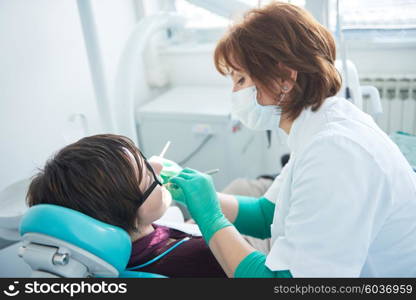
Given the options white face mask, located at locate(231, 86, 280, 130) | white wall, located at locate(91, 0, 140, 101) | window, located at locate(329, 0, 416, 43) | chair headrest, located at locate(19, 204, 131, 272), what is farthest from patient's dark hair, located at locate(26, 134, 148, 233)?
window, located at locate(329, 0, 416, 43)

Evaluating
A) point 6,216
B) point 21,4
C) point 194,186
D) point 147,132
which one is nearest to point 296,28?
point 194,186

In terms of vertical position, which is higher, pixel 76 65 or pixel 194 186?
pixel 76 65

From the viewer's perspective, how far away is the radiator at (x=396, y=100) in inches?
78.7

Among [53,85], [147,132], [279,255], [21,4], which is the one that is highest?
[21,4]

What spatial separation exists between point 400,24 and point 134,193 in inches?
62.4

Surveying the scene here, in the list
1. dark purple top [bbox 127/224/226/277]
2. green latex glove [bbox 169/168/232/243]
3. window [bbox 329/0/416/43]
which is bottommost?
dark purple top [bbox 127/224/226/277]

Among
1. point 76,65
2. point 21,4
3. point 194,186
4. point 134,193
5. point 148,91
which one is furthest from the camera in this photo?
point 148,91

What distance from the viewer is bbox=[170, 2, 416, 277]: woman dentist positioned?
0.79 m

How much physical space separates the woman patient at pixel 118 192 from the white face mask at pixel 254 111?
0.31 m

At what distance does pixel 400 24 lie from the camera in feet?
5.99

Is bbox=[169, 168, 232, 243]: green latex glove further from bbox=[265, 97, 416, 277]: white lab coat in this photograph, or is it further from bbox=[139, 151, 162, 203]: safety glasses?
bbox=[265, 97, 416, 277]: white lab coat

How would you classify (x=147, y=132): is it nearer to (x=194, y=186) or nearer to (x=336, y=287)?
(x=194, y=186)

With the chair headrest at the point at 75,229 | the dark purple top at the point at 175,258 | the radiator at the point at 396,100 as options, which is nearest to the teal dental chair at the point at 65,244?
the chair headrest at the point at 75,229

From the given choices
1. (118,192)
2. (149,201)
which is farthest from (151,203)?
(118,192)
